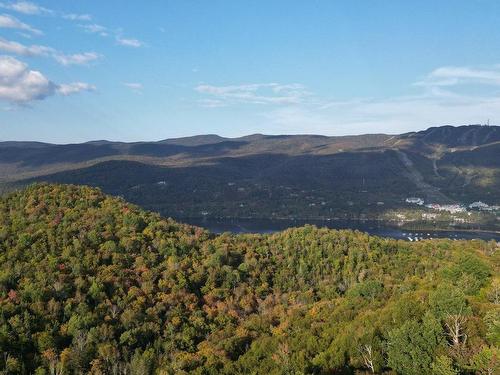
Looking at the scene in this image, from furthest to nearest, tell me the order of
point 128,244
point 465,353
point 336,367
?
point 128,244
point 336,367
point 465,353

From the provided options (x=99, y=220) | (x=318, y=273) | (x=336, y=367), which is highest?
(x=99, y=220)

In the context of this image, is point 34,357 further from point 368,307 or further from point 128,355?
point 368,307

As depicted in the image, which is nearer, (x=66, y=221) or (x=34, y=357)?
(x=34, y=357)

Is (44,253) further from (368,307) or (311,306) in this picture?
(368,307)

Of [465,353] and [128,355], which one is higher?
[465,353]

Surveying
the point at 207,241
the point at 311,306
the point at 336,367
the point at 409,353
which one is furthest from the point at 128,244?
the point at 409,353

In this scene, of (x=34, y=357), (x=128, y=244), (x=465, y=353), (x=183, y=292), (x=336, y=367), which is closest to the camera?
(x=465, y=353)
